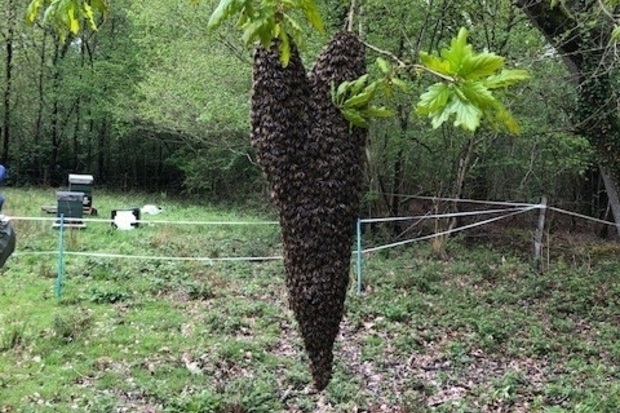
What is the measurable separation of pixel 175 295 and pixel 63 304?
1142 millimetres

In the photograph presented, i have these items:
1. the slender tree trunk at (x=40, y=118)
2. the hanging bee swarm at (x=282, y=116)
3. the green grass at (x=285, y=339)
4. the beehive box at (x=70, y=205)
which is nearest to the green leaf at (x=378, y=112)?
the hanging bee swarm at (x=282, y=116)

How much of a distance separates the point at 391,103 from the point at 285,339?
2.86 m

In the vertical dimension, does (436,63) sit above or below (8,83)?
below

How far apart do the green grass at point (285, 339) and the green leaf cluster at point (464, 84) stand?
127 inches

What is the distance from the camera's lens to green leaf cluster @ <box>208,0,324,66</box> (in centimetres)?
115

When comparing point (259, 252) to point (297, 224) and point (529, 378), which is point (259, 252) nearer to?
point (529, 378)

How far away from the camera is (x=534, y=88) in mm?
8180

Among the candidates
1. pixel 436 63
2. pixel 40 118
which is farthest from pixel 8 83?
pixel 436 63

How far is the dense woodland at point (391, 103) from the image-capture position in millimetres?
6262

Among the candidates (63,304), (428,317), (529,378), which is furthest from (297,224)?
(63,304)

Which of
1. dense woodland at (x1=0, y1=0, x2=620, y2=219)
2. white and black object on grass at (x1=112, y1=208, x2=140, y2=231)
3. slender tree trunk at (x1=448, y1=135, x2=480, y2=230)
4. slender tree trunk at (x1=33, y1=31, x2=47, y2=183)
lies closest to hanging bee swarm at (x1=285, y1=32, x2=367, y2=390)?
dense woodland at (x1=0, y1=0, x2=620, y2=219)

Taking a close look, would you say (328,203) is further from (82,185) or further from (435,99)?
(82,185)

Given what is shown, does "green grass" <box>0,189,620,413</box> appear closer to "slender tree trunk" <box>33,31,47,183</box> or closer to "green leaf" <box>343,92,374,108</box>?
"green leaf" <box>343,92,374,108</box>

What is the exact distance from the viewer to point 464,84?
3.57ft
